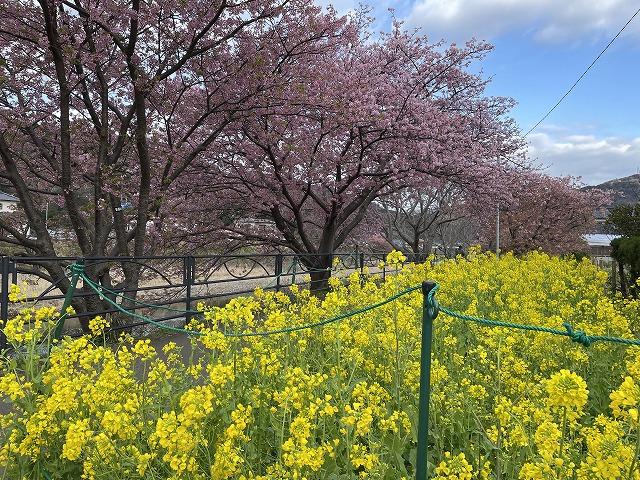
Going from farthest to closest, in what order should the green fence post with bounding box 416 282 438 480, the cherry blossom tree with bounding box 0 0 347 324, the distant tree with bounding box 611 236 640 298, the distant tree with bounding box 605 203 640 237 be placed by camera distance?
the distant tree with bounding box 605 203 640 237
the distant tree with bounding box 611 236 640 298
the cherry blossom tree with bounding box 0 0 347 324
the green fence post with bounding box 416 282 438 480

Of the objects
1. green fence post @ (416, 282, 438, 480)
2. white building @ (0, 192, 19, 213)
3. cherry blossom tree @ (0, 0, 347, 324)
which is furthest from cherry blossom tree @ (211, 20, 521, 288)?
green fence post @ (416, 282, 438, 480)

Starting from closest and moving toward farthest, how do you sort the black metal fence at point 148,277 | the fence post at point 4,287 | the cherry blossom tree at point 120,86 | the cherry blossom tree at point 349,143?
the fence post at point 4,287 → the black metal fence at point 148,277 → the cherry blossom tree at point 120,86 → the cherry blossom tree at point 349,143

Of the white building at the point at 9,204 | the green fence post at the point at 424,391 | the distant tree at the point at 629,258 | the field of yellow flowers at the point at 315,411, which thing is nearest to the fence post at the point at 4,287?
the field of yellow flowers at the point at 315,411

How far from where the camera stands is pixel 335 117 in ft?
30.2

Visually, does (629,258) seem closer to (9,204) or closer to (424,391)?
(424,391)

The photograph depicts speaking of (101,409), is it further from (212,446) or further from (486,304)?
(486,304)

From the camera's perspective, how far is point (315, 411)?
2.12 m

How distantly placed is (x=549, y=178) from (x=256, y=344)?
76.5 ft

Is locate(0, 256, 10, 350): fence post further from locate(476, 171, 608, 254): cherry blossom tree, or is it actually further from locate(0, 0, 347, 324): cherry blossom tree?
locate(476, 171, 608, 254): cherry blossom tree

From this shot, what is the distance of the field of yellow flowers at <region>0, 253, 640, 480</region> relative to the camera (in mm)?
1858

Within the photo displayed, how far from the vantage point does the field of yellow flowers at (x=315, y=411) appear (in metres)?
1.86

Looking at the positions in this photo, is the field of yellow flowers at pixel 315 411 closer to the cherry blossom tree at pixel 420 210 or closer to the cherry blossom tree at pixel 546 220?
the cherry blossom tree at pixel 420 210

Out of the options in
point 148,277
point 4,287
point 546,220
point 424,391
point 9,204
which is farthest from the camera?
point 9,204

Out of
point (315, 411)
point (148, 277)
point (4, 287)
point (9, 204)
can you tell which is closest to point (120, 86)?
point (148, 277)
